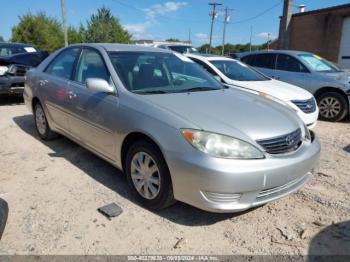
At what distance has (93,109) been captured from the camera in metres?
3.68

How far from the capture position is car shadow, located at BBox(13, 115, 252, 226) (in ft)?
10.2

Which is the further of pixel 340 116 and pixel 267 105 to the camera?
pixel 340 116

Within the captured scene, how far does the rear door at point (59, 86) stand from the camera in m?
4.34

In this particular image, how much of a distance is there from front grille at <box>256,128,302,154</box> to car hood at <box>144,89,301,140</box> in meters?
0.04

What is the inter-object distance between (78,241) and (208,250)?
106 centimetres

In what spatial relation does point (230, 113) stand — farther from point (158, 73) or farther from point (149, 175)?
point (158, 73)

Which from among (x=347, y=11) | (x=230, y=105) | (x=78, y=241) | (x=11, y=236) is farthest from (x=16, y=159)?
(x=347, y=11)

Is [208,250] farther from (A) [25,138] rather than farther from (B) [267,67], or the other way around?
(B) [267,67]

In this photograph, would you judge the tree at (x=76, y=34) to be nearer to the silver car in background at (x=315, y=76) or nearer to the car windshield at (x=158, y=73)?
the silver car in background at (x=315, y=76)

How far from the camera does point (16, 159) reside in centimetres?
452

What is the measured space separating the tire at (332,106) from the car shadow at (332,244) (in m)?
4.79

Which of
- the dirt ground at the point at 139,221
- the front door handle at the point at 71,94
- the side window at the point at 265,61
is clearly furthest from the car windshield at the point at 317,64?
the front door handle at the point at 71,94

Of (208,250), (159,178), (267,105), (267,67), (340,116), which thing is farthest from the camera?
(267,67)

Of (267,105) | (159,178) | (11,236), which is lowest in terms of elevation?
(11,236)
